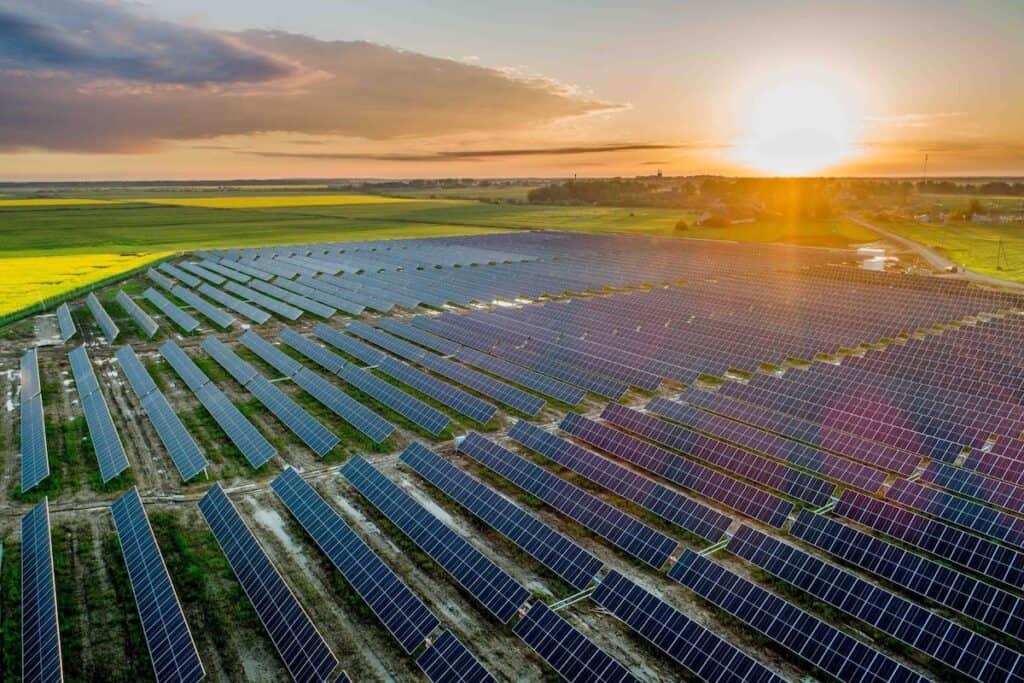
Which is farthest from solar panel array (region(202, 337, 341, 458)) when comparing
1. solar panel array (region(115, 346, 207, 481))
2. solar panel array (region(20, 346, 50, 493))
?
solar panel array (region(20, 346, 50, 493))

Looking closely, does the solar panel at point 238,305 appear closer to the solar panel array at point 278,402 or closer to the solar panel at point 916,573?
the solar panel array at point 278,402

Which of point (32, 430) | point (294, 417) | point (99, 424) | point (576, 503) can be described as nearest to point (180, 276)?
point (99, 424)

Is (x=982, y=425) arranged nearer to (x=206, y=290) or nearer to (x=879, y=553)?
(x=879, y=553)

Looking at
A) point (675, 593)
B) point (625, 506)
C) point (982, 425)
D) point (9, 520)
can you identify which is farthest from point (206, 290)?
point (982, 425)

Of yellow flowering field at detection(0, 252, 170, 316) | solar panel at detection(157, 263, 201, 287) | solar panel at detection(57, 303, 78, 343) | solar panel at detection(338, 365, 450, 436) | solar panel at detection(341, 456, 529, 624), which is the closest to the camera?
solar panel at detection(341, 456, 529, 624)

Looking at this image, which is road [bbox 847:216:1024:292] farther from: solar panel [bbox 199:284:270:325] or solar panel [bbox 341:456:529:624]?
solar panel [bbox 199:284:270:325]

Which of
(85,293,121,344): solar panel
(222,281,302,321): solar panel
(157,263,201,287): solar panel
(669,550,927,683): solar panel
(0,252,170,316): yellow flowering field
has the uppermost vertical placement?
(0,252,170,316): yellow flowering field
